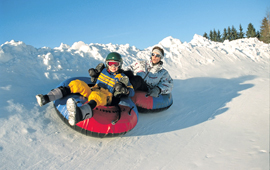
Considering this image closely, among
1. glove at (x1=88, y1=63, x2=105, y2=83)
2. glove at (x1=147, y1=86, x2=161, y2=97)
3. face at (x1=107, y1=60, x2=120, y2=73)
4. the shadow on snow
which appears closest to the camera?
face at (x1=107, y1=60, x2=120, y2=73)

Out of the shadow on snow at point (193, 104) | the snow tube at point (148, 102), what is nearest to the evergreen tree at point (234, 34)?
the shadow on snow at point (193, 104)

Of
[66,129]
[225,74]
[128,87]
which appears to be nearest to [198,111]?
[128,87]

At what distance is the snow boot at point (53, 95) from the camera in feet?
8.41

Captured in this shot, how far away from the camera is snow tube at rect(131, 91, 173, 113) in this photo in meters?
3.70

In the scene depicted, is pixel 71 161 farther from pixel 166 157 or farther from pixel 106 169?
pixel 166 157

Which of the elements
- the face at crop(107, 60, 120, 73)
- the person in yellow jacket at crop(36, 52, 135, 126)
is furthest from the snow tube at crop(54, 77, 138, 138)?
the face at crop(107, 60, 120, 73)

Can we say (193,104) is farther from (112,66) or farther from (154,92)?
(112,66)

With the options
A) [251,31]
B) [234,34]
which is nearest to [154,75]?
[234,34]

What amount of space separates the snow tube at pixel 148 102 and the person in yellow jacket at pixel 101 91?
652 millimetres

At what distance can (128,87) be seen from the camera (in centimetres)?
307

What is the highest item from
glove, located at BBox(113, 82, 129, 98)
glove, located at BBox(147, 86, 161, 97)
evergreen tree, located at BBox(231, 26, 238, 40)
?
evergreen tree, located at BBox(231, 26, 238, 40)

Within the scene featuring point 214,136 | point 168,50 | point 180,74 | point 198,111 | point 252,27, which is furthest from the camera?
point 252,27

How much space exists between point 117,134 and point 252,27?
4367cm

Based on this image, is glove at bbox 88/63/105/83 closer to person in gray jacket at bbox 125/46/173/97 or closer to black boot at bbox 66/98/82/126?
person in gray jacket at bbox 125/46/173/97
